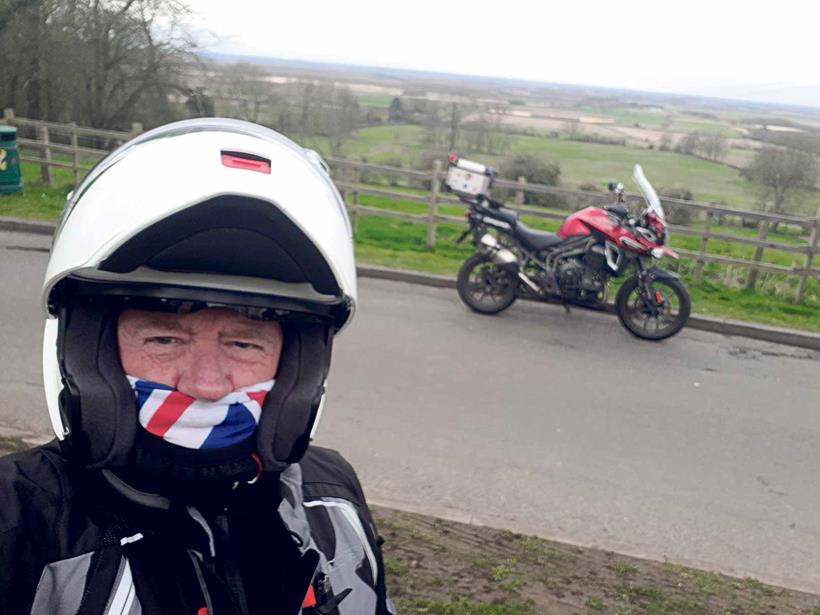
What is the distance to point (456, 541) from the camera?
339cm

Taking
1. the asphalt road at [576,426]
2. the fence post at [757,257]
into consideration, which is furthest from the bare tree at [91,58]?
the fence post at [757,257]

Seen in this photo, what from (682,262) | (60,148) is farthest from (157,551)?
(60,148)

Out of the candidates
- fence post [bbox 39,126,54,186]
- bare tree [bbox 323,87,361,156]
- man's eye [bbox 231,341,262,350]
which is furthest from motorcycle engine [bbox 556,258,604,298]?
fence post [bbox 39,126,54,186]

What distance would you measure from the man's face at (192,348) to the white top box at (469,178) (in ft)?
22.4

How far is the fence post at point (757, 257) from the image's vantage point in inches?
361

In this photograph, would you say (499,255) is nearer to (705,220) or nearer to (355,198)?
(705,220)

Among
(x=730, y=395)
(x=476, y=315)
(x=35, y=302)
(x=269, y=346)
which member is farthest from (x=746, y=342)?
(x=269, y=346)

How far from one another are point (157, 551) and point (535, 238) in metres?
6.91

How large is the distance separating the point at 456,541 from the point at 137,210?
8.62ft

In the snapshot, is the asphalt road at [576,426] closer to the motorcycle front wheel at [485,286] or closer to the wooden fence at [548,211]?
the motorcycle front wheel at [485,286]

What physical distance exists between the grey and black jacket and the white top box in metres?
6.78

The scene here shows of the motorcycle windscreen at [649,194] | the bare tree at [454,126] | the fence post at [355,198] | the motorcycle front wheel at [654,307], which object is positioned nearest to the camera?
the motorcycle front wheel at [654,307]

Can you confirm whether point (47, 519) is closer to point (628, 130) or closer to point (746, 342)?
point (746, 342)

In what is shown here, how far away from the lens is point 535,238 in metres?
7.71
